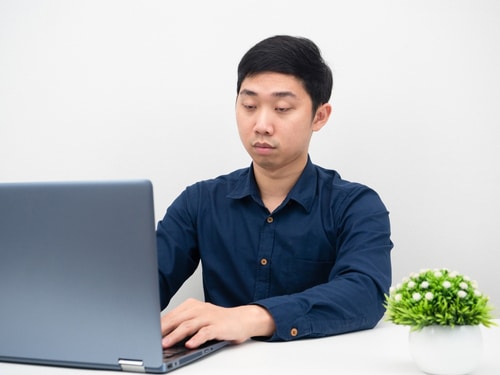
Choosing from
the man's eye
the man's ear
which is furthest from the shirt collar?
the man's eye

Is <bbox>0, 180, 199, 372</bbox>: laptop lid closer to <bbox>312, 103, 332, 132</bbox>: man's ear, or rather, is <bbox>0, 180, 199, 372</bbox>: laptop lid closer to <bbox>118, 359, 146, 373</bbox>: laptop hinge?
<bbox>118, 359, 146, 373</bbox>: laptop hinge

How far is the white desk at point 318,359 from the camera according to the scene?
115 cm

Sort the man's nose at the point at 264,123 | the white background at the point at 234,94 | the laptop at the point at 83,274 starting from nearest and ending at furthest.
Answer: the laptop at the point at 83,274
the man's nose at the point at 264,123
the white background at the point at 234,94

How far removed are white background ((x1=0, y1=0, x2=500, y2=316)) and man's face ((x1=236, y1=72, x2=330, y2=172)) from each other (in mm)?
448

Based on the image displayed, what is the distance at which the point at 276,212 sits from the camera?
1854 millimetres

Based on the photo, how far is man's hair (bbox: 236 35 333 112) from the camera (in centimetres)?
178

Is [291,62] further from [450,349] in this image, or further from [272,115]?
[450,349]

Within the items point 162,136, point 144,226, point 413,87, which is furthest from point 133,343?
point 413,87

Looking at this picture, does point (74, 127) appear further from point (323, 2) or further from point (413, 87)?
point (413, 87)

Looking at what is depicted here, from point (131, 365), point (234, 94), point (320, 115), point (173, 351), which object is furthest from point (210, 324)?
point (234, 94)

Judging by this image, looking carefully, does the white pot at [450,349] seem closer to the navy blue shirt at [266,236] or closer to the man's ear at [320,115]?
the navy blue shirt at [266,236]

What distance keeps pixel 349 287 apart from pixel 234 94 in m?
0.95

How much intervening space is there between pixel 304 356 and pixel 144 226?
1.33 ft

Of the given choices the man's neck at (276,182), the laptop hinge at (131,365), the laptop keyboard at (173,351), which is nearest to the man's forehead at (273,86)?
the man's neck at (276,182)
